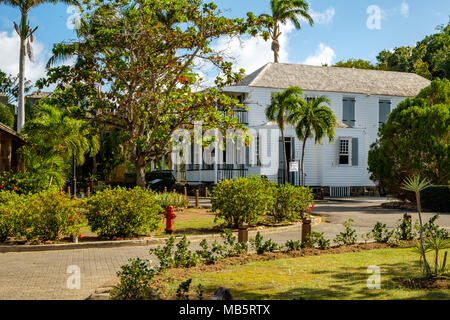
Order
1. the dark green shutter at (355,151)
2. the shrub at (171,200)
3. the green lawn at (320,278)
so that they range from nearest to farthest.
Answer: the green lawn at (320,278) → the shrub at (171,200) → the dark green shutter at (355,151)

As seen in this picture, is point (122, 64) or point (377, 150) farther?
point (377, 150)

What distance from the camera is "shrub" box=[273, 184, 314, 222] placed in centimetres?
1454

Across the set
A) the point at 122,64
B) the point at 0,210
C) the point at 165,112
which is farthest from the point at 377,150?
the point at 0,210

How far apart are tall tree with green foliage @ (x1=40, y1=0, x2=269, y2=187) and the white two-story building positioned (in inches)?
481

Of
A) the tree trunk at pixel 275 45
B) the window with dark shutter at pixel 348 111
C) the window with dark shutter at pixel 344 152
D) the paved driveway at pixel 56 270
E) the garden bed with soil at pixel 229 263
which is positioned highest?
the tree trunk at pixel 275 45

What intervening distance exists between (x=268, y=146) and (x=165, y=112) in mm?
13344

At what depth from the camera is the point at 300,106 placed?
25656 millimetres

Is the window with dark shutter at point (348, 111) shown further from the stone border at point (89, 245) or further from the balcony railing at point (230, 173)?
the stone border at point (89, 245)

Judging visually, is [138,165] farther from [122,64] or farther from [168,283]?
[168,283]

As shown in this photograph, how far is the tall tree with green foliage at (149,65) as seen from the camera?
16.8 m

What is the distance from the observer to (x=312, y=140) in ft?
106

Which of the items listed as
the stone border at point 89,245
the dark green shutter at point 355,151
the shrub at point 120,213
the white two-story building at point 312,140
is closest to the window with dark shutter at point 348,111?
the white two-story building at point 312,140

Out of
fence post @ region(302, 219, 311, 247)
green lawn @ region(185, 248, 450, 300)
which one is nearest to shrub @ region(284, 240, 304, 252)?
fence post @ region(302, 219, 311, 247)

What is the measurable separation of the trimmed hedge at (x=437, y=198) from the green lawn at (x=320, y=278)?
13.6m
